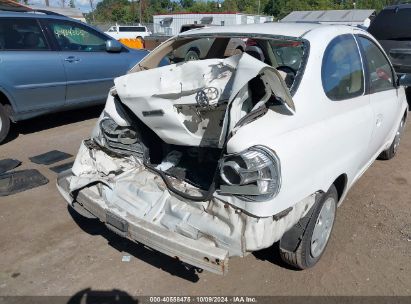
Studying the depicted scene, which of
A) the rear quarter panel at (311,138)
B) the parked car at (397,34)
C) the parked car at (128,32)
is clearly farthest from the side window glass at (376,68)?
the parked car at (128,32)

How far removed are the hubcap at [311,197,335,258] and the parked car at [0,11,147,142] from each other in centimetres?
465

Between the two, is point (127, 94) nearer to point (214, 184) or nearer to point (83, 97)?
point (214, 184)

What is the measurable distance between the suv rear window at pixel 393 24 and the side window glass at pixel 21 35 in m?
6.47

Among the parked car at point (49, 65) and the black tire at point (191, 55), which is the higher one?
the black tire at point (191, 55)

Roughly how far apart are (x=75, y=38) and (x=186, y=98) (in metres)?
4.53

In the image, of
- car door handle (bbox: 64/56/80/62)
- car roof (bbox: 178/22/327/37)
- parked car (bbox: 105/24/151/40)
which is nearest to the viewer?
car roof (bbox: 178/22/327/37)

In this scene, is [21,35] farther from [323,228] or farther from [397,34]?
[397,34]

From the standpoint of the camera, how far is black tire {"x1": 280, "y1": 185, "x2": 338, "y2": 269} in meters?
2.80

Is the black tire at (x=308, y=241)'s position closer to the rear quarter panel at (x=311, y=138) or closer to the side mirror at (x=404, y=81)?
the rear quarter panel at (x=311, y=138)

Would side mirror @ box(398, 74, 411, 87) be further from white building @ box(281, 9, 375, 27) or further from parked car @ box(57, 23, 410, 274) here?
white building @ box(281, 9, 375, 27)

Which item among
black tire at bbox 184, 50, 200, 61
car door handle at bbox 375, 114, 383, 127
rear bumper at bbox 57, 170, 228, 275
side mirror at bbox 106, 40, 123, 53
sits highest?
black tire at bbox 184, 50, 200, 61

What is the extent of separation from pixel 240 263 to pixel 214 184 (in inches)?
37.9

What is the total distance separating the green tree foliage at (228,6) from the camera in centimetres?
8000

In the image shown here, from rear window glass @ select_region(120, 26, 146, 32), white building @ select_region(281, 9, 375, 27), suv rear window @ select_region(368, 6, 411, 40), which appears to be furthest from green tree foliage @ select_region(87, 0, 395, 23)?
suv rear window @ select_region(368, 6, 411, 40)
